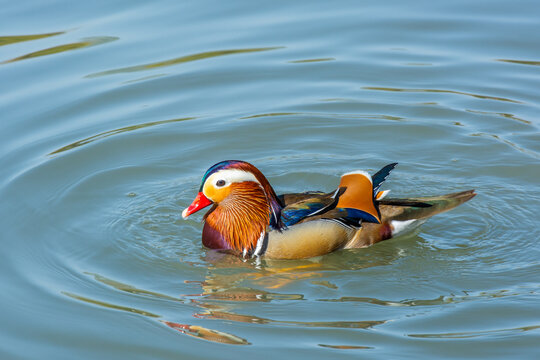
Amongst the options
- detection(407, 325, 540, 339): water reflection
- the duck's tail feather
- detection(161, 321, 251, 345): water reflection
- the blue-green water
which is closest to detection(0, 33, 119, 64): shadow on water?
the blue-green water

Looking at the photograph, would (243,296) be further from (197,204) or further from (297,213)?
(197,204)

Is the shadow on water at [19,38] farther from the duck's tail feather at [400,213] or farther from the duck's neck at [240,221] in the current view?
the duck's tail feather at [400,213]

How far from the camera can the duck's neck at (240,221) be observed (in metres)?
8.31

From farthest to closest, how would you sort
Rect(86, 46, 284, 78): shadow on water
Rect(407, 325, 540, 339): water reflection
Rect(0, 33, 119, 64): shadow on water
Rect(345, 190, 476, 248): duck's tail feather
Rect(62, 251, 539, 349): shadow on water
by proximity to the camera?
Rect(0, 33, 119, 64): shadow on water < Rect(86, 46, 284, 78): shadow on water < Rect(345, 190, 476, 248): duck's tail feather < Rect(62, 251, 539, 349): shadow on water < Rect(407, 325, 540, 339): water reflection

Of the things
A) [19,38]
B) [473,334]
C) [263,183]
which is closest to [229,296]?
[263,183]

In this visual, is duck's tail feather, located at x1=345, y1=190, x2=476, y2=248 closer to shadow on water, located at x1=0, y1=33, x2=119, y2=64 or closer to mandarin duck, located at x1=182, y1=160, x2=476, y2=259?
mandarin duck, located at x1=182, y1=160, x2=476, y2=259

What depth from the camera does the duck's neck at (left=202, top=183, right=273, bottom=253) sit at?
831 cm

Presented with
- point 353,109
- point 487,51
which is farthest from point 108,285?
point 487,51

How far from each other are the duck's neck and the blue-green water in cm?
19

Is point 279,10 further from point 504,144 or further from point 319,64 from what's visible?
point 504,144

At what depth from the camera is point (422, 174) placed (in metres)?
9.66

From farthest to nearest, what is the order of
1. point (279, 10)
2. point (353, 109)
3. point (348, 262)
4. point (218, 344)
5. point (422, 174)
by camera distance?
point (279, 10) → point (353, 109) → point (422, 174) → point (348, 262) → point (218, 344)

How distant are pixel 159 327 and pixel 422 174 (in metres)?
4.00

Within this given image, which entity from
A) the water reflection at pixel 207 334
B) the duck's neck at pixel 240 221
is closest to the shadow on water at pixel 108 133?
the duck's neck at pixel 240 221
